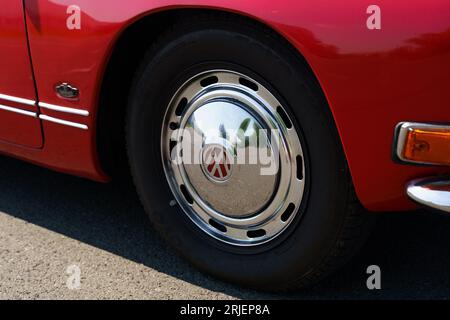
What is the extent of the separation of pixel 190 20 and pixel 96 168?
2.25 ft

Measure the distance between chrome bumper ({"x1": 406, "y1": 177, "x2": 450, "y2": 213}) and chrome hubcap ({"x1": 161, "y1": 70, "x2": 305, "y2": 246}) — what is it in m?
0.38

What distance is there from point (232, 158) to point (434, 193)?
0.66 m

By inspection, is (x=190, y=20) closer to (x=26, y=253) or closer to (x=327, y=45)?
(x=327, y=45)

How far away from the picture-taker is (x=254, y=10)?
5.79 feet

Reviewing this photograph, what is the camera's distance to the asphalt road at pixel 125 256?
216 cm

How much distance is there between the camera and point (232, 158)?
203 cm

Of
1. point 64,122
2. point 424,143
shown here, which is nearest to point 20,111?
point 64,122

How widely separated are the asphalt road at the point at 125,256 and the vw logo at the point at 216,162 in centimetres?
40

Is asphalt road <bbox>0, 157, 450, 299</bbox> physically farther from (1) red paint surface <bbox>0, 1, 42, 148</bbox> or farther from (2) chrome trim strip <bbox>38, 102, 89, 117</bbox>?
(2) chrome trim strip <bbox>38, 102, 89, 117</bbox>

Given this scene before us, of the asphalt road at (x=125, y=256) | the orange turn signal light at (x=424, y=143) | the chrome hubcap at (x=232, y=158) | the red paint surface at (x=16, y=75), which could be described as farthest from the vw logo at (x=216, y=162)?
the red paint surface at (x=16, y=75)

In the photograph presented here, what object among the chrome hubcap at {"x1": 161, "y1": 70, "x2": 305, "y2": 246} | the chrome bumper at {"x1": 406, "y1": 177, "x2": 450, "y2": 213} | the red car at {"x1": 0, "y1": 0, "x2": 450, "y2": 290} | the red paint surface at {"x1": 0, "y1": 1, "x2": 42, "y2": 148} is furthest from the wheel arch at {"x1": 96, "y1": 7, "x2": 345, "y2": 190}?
the chrome bumper at {"x1": 406, "y1": 177, "x2": 450, "y2": 213}
